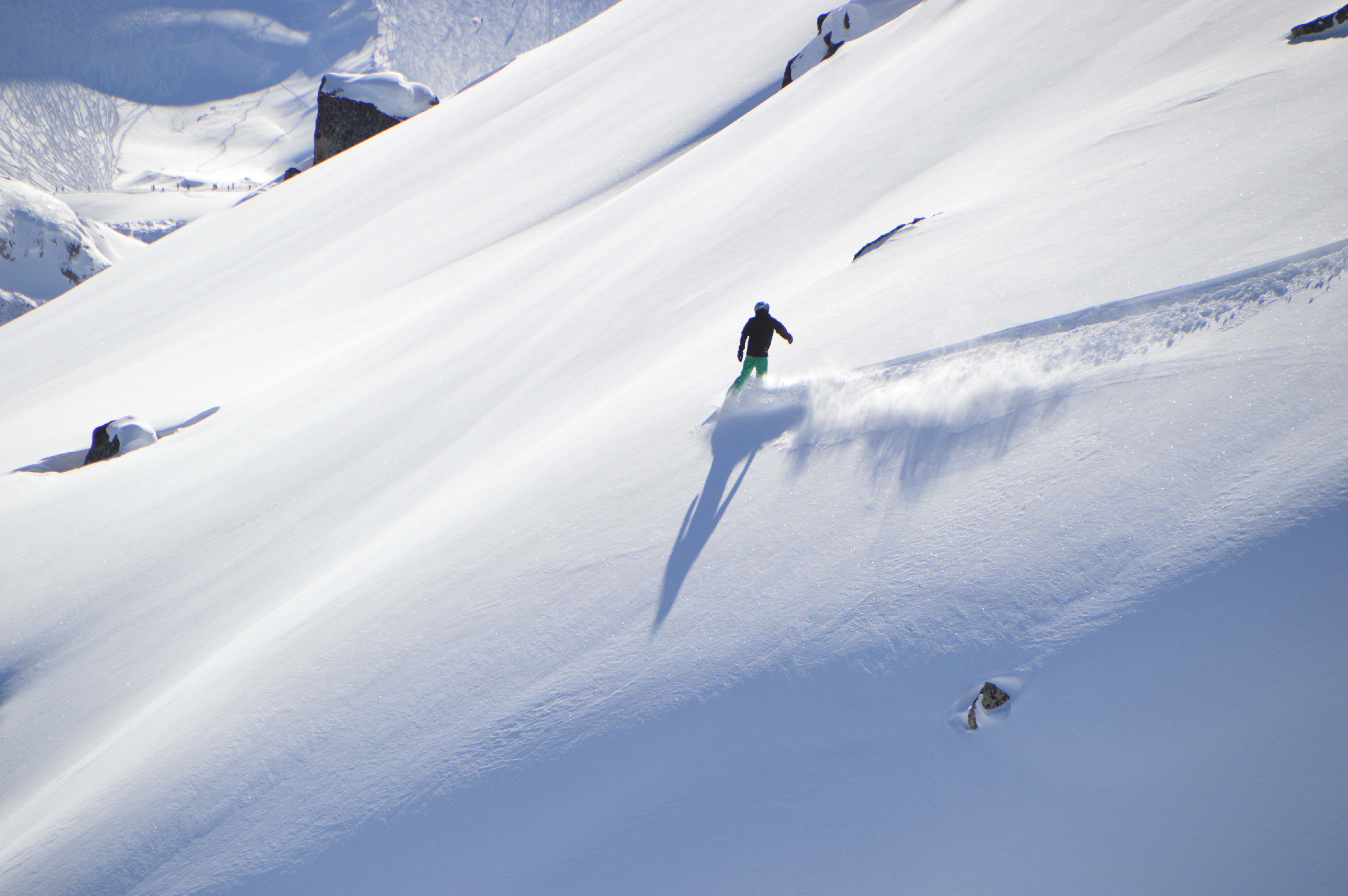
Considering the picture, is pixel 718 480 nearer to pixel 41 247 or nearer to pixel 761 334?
pixel 761 334

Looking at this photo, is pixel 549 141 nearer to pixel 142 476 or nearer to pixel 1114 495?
pixel 142 476

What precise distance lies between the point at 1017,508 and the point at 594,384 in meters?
5.49

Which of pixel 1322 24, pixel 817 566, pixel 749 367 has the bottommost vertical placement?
pixel 817 566

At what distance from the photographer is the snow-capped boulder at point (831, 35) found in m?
17.5

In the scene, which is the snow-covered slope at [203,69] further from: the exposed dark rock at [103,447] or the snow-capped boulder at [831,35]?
the exposed dark rock at [103,447]

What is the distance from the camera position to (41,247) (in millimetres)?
33875

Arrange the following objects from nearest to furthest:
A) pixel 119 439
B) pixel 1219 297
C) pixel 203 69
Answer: pixel 1219 297, pixel 119 439, pixel 203 69

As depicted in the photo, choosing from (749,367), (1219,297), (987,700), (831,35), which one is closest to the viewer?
(987,700)

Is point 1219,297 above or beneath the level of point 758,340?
beneath

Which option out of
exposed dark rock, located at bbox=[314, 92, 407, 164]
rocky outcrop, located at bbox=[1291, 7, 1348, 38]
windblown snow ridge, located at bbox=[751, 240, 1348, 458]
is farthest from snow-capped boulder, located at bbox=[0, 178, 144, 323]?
rocky outcrop, located at bbox=[1291, 7, 1348, 38]

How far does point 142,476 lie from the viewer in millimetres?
10352

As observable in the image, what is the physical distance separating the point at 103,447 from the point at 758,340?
419 inches

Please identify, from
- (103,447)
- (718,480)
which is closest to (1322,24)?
(718,480)

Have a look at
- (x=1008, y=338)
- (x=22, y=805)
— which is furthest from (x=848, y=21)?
(x=22, y=805)
